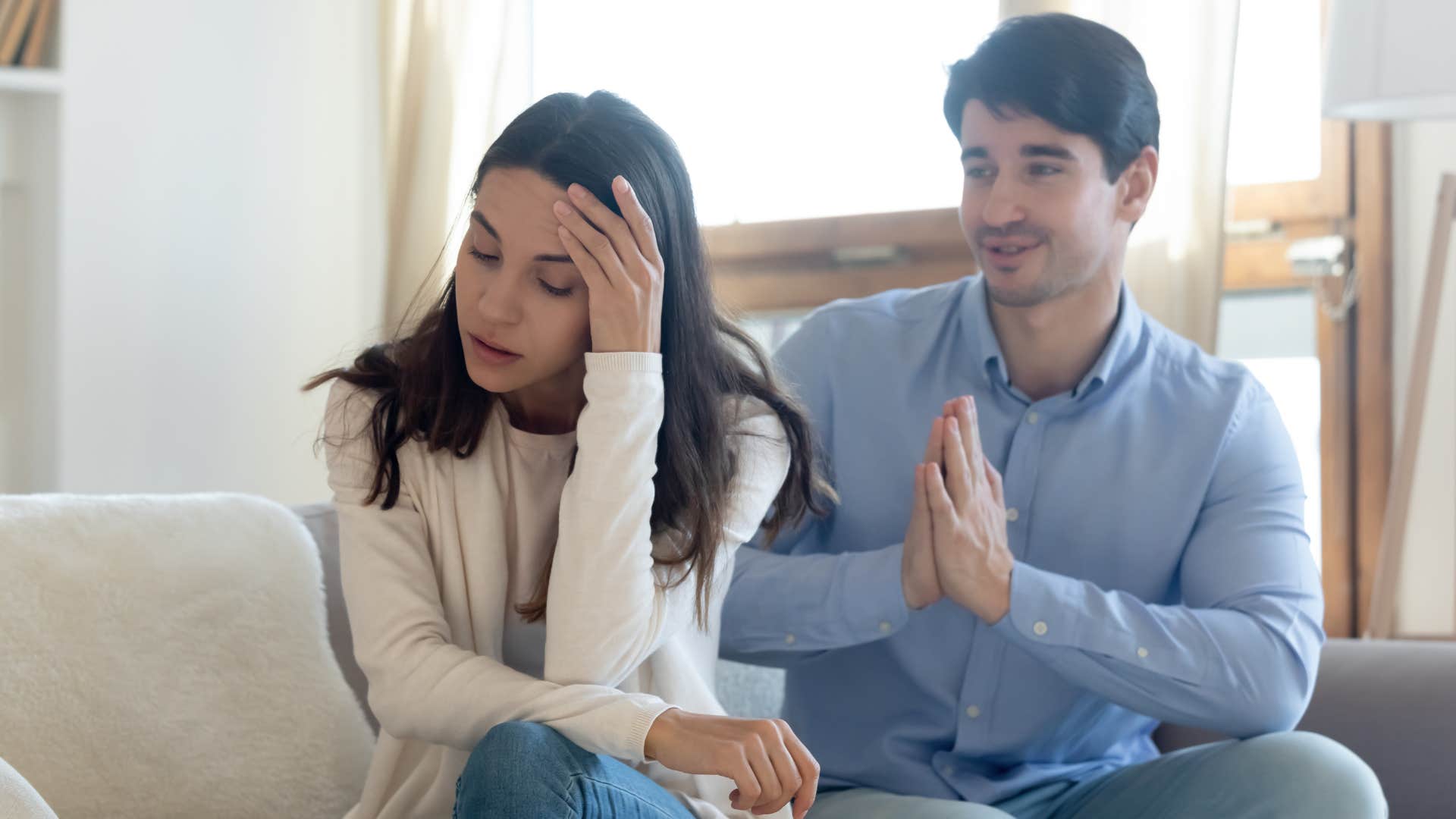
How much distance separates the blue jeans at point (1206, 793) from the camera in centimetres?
129

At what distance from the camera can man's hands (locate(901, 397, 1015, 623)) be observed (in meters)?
1.42

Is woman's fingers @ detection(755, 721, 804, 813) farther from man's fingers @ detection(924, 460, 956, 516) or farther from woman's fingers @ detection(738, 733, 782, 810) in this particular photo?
man's fingers @ detection(924, 460, 956, 516)

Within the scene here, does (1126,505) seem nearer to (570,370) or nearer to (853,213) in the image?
(570,370)

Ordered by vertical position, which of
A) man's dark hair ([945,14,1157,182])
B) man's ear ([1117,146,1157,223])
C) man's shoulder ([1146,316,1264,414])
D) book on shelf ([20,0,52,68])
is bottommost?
Answer: man's shoulder ([1146,316,1264,414])

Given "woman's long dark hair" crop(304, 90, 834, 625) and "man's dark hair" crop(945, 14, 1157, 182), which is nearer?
"woman's long dark hair" crop(304, 90, 834, 625)

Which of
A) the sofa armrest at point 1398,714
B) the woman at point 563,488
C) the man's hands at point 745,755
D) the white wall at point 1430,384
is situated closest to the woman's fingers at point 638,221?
the woman at point 563,488

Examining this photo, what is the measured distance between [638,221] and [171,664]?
2.13 ft

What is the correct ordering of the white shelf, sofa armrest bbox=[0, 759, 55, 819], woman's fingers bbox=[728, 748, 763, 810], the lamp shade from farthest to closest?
the white shelf
the lamp shade
woman's fingers bbox=[728, 748, 763, 810]
sofa armrest bbox=[0, 759, 55, 819]

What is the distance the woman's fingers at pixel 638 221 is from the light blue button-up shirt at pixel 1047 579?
416mm

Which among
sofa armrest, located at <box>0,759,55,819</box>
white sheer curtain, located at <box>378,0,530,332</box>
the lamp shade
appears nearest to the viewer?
sofa armrest, located at <box>0,759,55,819</box>

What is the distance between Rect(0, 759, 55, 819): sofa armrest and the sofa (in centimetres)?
31

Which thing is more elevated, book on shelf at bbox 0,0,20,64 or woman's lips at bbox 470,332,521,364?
book on shelf at bbox 0,0,20,64

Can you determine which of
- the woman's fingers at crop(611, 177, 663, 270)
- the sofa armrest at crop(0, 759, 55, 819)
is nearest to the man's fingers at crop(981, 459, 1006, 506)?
the woman's fingers at crop(611, 177, 663, 270)

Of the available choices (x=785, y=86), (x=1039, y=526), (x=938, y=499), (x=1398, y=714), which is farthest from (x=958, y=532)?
(x=785, y=86)
